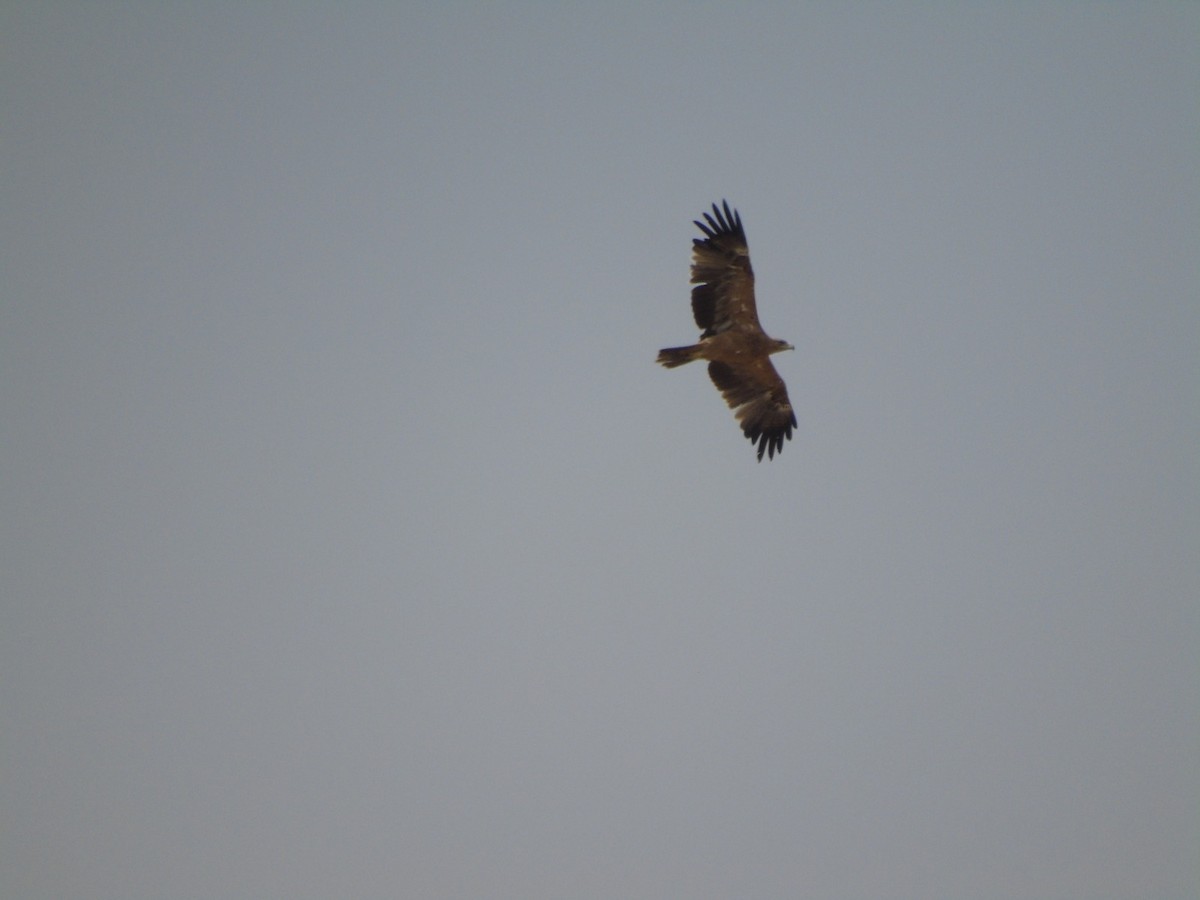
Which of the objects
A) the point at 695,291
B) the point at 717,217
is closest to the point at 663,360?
the point at 695,291

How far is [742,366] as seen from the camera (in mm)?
22562

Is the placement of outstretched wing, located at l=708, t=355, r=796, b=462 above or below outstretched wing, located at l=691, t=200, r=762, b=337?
below

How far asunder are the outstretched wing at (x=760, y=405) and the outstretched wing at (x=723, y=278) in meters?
1.33

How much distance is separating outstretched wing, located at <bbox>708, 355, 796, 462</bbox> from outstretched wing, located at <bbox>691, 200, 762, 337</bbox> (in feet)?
4.37

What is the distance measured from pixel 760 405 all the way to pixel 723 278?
2.85 metres

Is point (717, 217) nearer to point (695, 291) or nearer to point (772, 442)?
point (695, 291)

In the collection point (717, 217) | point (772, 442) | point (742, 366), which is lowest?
point (772, 442)

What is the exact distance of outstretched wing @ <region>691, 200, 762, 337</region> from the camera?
70.3 ft

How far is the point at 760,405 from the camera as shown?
23.0 meters

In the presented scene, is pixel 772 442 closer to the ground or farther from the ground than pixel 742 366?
closer to the ground

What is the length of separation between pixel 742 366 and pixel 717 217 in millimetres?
2915

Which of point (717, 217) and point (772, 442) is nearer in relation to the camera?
point (717, 217)

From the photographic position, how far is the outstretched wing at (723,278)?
2144cm

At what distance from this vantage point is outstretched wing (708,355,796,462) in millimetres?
22766
